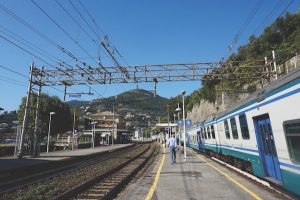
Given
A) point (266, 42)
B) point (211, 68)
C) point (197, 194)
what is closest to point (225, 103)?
point (211, 68)

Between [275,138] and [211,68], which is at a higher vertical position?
[211,68]

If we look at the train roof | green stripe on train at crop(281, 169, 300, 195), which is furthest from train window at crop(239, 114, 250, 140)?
green stripe on train at crop(281, 169, 300, 195)

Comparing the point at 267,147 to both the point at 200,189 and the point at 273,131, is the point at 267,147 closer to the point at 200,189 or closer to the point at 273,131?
the point at 273,131

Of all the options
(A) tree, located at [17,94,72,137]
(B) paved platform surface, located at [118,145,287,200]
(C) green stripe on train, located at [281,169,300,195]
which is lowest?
(B) paved platform surface, located at [118,145,287,200]

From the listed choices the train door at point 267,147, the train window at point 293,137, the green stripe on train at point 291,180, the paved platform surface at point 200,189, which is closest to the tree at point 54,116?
the paved platform surface at point 200,189

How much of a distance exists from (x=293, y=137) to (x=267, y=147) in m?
2.10

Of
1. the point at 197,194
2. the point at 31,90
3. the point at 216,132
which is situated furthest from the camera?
the point at 31,90

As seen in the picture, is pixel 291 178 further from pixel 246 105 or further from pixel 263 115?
pixel 246 105

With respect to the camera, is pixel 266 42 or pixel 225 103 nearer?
pixel 225 103

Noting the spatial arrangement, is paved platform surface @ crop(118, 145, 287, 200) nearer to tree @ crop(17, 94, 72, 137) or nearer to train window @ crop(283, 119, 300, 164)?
train window @ crop(283, 119, 300, 164)

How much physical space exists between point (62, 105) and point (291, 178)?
2184 inches

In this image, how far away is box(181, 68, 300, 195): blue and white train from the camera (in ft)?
20.8

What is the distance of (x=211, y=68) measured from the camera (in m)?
24.3

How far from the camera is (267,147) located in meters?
8.45
